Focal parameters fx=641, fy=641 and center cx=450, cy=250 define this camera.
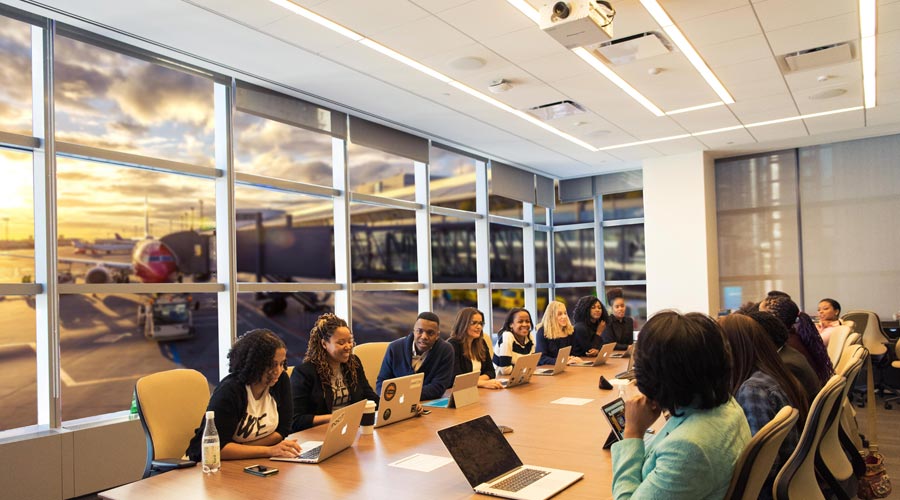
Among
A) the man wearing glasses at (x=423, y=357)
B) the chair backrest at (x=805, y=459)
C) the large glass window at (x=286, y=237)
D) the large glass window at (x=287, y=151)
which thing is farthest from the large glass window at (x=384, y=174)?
the chair backrest at (x=805, y=459)

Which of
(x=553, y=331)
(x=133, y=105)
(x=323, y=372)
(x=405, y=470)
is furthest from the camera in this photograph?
(x=553, y=331)

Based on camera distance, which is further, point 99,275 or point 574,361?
point 574,361

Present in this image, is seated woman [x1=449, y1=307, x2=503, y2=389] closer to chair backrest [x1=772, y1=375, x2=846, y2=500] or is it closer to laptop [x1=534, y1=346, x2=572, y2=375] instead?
laptop [x1=534, y1=346, x2=572, y2=375]

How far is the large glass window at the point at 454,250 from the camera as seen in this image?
8.32 meters

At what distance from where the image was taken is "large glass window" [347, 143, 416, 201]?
7.44 m

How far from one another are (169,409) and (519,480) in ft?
6.00

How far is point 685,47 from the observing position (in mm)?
4832

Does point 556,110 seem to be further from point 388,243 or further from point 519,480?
point 519,480

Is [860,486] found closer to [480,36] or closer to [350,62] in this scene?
[480,36]

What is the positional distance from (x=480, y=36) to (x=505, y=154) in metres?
4.13

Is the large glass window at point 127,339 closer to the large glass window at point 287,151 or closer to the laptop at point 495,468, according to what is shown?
the large glass window at point 287,151

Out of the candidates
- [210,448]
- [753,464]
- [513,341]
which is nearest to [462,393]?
[210,448]

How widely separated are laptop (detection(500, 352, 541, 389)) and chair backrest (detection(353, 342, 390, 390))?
92 centimetres

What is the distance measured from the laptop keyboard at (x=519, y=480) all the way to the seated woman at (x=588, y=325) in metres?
4.25
